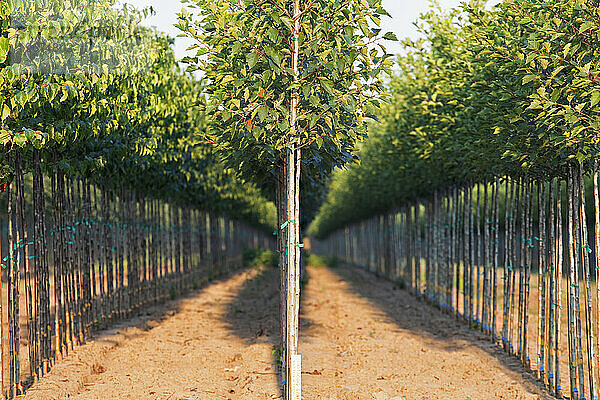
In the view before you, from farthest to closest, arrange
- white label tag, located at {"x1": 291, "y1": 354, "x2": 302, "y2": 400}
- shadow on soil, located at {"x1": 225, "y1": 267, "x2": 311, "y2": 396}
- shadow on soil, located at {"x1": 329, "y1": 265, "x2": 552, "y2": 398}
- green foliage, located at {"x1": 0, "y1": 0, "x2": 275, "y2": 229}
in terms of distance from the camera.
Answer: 1. shadow on soil, located at {"x1": 225, "y1": 267, "x2": 311, "y2": 396}
2. shadow on soil, located at {"x1": 329, "y1": 265, "x2": 552, "y2": 398}
3. white label tag, located at {"x1": 291, "y1": 354, "x2": 302, "y2": 400}
4. green foliage, located at {"x1": 0, "y1": 0, "x2": 275, "y2": 229}

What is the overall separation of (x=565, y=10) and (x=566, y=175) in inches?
86.5

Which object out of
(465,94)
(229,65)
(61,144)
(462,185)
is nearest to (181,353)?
(61,144)

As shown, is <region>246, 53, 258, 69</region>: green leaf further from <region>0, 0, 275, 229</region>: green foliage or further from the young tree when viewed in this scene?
<region>0, 0, 275, 229</region>: green foliage

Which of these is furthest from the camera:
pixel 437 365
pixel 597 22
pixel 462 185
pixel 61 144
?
pixel 462 185

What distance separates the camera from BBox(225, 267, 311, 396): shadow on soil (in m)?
10.5

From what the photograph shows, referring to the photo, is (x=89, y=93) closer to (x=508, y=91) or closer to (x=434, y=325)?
(x=508, y=91)

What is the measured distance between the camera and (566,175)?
24.3 ft

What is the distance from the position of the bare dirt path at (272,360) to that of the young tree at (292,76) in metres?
1.62

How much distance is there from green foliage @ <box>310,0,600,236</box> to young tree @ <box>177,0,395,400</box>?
1.66 m

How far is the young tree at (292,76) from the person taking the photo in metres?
5.86

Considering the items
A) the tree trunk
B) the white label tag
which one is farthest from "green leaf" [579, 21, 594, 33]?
the white label tag

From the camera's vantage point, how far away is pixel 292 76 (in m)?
6.18

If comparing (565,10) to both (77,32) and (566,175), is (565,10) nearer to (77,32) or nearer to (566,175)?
(566,175)

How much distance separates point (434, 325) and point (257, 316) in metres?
3.85
